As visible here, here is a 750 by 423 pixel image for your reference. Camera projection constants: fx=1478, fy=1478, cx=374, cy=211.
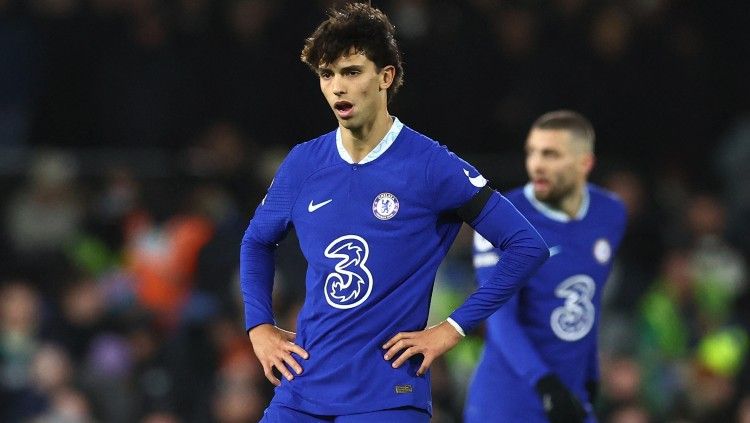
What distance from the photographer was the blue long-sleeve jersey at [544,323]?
609 centimetres

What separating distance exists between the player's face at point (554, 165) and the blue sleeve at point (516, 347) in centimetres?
56

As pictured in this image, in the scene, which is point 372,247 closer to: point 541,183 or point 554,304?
point 554,304

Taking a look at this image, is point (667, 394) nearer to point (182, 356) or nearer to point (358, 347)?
point (182, 356)

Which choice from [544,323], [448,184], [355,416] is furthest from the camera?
[544,323]

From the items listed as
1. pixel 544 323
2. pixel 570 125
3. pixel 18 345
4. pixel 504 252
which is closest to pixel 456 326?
pixel 504 252

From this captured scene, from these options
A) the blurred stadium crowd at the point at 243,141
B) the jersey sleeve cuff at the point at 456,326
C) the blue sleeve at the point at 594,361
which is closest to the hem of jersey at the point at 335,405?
the jersey sleeve cuff at the point at 456,326

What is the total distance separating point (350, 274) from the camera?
472 centimetres

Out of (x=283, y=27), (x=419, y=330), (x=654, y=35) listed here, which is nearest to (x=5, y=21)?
(x=283, y=27)

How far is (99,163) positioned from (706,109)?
473 centimetres

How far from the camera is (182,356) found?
9.64 m

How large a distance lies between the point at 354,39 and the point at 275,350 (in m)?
1.04

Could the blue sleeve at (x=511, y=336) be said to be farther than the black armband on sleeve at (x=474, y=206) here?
Yes

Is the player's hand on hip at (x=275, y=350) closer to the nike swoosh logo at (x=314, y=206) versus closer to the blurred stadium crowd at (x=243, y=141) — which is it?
the nike swoosh logo at (x=314, y=206)

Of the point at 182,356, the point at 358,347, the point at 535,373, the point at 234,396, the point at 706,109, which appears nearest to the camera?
the point at 358,347
